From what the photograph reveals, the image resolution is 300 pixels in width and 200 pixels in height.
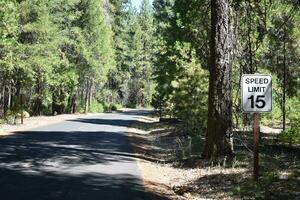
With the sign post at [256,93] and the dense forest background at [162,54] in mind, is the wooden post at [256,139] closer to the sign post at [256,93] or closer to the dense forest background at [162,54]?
the sign post at [256,93]

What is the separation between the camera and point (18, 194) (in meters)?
9.68

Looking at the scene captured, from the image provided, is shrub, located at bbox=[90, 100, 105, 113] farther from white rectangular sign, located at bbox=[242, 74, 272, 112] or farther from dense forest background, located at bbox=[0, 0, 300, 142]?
white rectangular sign, located at bbox=[242, 74, 272, 112]

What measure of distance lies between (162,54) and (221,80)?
2213cm

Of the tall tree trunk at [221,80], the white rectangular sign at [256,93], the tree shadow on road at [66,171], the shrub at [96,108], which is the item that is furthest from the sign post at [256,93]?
the shrub at [96,108]

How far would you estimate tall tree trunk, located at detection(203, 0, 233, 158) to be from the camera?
13.2m

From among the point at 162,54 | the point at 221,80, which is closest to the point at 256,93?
the point at 221,80

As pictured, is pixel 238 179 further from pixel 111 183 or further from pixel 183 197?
pixel 111 183

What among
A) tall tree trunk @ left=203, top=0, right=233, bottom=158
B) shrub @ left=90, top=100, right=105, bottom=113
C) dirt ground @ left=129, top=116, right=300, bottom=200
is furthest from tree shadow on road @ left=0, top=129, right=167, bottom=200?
shrub @ left=90, top=100, right=105, bottom=113

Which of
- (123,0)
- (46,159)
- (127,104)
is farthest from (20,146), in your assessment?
(127,104)

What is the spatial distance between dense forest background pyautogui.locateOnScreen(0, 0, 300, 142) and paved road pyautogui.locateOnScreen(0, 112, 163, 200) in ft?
14.0

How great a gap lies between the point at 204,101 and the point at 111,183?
10.6 metres

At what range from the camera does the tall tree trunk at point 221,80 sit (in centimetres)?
1324

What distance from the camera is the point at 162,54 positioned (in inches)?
1384

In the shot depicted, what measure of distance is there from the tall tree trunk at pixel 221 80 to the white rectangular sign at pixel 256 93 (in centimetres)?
357
